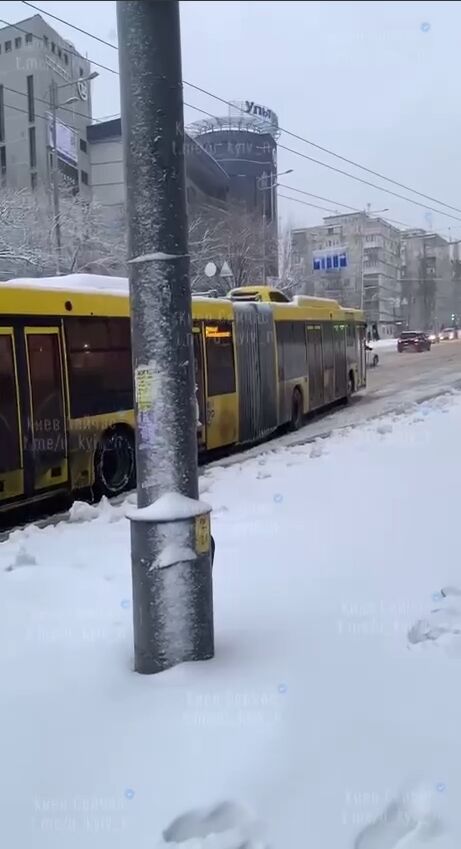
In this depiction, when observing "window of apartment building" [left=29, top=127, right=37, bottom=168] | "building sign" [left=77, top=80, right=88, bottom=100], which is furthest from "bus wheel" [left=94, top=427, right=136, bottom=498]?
"window of apartment building" [left=29, top=127, right=37, bottom=168]

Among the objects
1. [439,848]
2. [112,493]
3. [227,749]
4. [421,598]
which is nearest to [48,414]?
[112,493]

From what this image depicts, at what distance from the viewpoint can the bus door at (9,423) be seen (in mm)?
8453

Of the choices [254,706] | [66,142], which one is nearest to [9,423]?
[254,706]

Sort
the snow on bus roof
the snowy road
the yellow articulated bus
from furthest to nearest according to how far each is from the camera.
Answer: the snowy road < the snow on bus roof < the yellow articulated bus

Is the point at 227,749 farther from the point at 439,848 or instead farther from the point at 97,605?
the point at 97,605

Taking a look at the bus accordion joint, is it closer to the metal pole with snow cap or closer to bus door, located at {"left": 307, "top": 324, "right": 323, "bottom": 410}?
bus door, located at {"left": 307, "top": 324, "right": 323, "bottom": 410}

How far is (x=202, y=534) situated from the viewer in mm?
3840

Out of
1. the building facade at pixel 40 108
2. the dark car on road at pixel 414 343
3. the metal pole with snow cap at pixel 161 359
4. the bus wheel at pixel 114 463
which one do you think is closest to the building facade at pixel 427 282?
the dark car on road at pixel 414 343

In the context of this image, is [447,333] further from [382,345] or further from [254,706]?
[254,706]

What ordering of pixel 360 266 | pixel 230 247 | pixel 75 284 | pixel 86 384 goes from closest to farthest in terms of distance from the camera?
pixel 86 384 < pixel 75 284 < pixel 230 247 < pixel 360 266

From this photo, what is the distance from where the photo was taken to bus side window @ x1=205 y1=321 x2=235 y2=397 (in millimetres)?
13055

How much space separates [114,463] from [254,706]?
23.4ft

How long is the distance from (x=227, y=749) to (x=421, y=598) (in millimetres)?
1887

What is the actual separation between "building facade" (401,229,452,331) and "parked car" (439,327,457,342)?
1273mm
